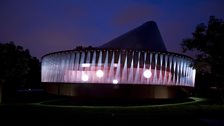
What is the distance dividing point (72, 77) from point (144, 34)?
18.1m

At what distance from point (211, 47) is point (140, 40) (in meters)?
16.5

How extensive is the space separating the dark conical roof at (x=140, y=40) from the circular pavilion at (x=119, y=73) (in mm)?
6715

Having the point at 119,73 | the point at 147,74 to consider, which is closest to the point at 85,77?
the point at 119,73

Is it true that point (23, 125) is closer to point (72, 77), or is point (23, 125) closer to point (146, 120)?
point (146, 120)

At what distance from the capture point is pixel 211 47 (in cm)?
2967

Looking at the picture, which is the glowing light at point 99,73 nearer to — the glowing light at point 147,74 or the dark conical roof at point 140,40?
the glowing light at point 147,74

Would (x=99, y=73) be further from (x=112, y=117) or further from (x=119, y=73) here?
(x=112, y=117)

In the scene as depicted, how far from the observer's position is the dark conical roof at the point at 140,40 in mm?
42344

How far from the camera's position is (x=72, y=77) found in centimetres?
3503

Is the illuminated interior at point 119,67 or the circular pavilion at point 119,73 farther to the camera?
the illuminated interior at point 119,67

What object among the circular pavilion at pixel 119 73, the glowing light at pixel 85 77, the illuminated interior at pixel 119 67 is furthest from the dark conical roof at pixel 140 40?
the glowing light at pixel 85 77

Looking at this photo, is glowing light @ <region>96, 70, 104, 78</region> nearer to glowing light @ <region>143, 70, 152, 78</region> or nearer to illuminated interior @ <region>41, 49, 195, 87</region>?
illuminated interior @ <region>41, 49, 195, 87</region>

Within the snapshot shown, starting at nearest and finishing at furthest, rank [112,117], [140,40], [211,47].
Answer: [112,117]
[211,47]
[140,40]

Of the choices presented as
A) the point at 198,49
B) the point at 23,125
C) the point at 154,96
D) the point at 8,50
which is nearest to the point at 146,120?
the point at 23,125
